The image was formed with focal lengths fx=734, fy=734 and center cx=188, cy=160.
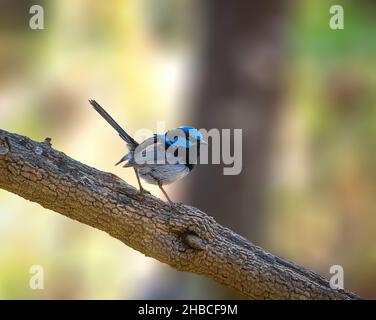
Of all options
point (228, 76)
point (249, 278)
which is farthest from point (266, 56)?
point (249, 278)

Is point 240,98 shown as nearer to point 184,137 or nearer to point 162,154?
point 184,137

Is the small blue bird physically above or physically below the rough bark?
above

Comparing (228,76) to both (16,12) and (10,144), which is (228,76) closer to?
(10,144)

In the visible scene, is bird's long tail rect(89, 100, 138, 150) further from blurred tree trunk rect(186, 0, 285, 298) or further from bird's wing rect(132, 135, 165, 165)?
blurred tree trunk rect(186, 0, 285, 298)

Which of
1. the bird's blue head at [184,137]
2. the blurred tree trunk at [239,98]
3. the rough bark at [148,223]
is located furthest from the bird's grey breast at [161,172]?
the blurred tree trunk at [239,98]

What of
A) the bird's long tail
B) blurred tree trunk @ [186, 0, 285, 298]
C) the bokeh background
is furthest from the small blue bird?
the bokeh background

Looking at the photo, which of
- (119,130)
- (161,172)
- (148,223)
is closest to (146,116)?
(161,172)
